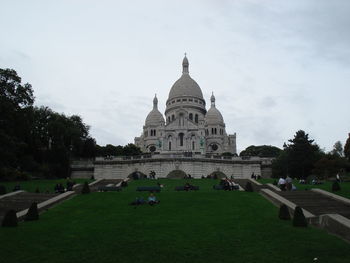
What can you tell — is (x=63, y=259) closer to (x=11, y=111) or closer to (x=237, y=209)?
(x=237, y=209)

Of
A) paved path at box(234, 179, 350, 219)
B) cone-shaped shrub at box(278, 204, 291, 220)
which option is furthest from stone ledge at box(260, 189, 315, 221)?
cone-shaped shrub at box(278, 204, 291, 220)

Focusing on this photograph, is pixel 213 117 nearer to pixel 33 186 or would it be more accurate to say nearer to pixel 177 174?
pixel 177 174

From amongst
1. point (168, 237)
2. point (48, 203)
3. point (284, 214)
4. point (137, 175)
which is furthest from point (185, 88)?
point (168, 237)

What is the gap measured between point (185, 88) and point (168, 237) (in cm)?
9171

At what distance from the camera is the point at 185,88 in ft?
346

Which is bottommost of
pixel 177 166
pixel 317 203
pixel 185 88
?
pixel 317 203

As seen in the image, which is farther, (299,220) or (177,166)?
(177,166)

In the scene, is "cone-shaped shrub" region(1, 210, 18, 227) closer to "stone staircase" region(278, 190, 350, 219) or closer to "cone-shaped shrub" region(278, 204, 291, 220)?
"cone-shaped shrub" region(278, 204, 291, 220)

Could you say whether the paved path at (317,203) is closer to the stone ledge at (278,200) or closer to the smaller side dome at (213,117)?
the stone ledge at (278,200)

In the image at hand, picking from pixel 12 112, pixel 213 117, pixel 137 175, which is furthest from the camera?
pixel 213 117

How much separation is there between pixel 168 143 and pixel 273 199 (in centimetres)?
6441

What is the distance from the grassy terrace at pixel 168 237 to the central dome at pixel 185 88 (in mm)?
82611

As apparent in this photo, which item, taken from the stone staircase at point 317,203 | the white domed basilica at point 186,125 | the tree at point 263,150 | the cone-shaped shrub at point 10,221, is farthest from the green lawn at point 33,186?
the tree at point 263,150

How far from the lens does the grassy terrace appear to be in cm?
1243
